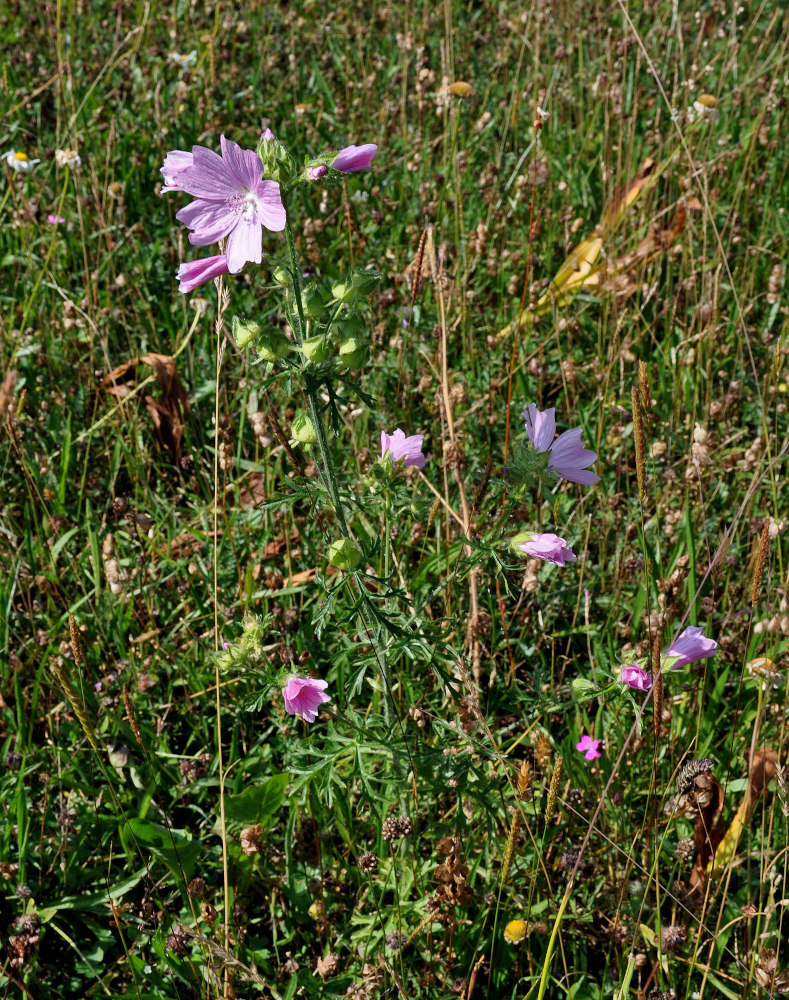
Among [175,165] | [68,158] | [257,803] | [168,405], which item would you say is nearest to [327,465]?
[175,165]

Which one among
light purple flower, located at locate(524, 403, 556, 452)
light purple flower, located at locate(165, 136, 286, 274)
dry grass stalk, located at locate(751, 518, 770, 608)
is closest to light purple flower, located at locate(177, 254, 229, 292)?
light purple flower, located at locate(165, 136, 286, 274)

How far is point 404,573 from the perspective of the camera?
2.42 metres

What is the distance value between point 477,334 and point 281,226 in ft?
6.30

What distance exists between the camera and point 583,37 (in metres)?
4.53

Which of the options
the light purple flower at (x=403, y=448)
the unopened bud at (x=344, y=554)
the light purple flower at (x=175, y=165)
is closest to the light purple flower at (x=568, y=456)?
the light purple flower at (x=403, y=448)

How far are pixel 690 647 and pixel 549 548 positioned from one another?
352mm

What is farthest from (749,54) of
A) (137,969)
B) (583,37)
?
(137,969)

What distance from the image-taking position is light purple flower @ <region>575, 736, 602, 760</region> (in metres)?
2.01

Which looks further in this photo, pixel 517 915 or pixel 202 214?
pixel 517 915

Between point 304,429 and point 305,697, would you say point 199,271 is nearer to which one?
point 304,429

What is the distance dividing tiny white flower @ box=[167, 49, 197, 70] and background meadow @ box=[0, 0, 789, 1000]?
2 centimetres

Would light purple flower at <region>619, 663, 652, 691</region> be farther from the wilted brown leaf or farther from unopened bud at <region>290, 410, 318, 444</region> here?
the wilted brown leaf

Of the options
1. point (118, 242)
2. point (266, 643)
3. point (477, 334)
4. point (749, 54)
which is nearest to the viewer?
point (266, 643)

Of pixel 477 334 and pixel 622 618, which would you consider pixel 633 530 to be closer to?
pixel 622 618
